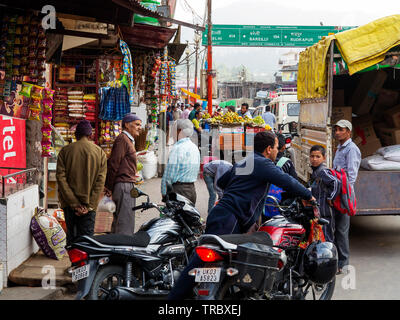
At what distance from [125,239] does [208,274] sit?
1160 mm

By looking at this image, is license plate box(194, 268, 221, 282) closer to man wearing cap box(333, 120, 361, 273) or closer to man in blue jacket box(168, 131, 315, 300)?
man in blue jacket box(168, 131, 315, 300)

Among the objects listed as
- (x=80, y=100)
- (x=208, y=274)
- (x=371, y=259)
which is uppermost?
(x=80, y=100)

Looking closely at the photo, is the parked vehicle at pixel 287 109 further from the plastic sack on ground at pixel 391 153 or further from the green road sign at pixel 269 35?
the plastic sack on ground at pixel 391 153

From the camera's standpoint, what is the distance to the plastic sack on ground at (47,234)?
6016 mm

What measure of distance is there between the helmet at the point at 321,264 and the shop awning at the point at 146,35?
747cm

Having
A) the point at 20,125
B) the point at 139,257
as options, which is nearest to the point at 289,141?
the point at 20,125

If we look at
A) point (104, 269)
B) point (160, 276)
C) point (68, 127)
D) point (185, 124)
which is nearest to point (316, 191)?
point (185, 124)

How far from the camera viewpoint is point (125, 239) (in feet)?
14.7

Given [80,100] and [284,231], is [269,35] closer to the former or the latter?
[80,100]

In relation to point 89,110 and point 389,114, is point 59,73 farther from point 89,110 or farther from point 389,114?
point 389,114

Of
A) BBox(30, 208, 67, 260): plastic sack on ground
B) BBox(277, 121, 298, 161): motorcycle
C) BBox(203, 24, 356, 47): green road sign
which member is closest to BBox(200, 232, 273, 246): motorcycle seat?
BBox(30, 208, 67, 260): plastic sack on ground

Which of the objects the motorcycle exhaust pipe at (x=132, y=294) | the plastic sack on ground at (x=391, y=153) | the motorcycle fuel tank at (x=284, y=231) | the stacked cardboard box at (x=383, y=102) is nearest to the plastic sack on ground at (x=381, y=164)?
the plastic sack on ground at (x=391, y=153)

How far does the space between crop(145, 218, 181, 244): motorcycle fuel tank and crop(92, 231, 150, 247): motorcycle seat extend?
0.10 m

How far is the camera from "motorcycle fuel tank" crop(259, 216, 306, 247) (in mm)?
4547
